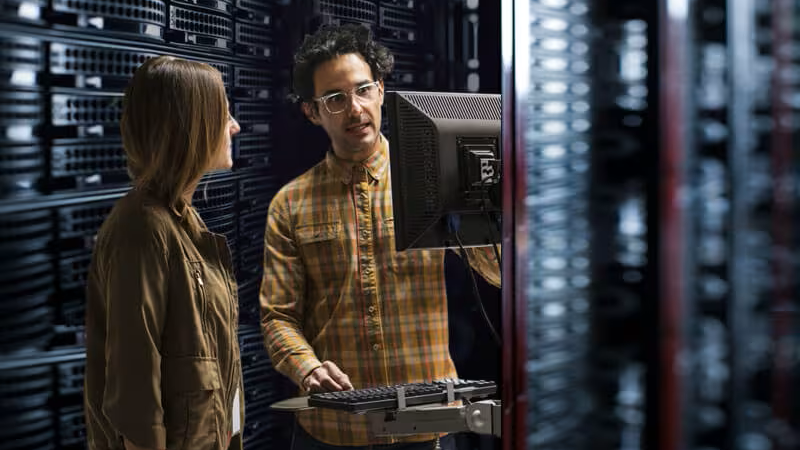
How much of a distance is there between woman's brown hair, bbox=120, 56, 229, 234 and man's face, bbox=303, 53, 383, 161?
0.64 meters

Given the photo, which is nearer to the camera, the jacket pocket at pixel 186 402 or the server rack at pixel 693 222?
A: the server rack at pixel 693 222

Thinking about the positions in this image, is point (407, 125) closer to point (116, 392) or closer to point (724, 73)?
point (116, 392)

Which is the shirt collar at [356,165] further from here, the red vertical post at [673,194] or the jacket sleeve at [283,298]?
the red vertical post at [673,194]

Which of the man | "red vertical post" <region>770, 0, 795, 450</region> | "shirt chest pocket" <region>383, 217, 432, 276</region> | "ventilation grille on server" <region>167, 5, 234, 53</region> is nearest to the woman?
the man

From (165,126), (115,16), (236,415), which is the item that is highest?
(115,16)

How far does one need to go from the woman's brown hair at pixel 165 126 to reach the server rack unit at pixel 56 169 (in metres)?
0.70

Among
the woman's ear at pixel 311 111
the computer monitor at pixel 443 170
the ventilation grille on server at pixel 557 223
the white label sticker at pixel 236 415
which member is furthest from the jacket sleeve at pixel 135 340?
the ventilation grille on server at pixel 557 223

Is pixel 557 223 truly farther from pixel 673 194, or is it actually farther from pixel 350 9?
pixel 350 9

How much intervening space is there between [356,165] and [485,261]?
1.54ft

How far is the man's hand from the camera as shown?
201 cm

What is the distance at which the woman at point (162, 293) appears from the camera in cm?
156

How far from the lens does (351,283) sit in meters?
2.24

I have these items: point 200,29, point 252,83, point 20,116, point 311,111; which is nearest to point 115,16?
point 200,29

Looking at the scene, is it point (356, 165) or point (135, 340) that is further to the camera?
point (356, 165)
